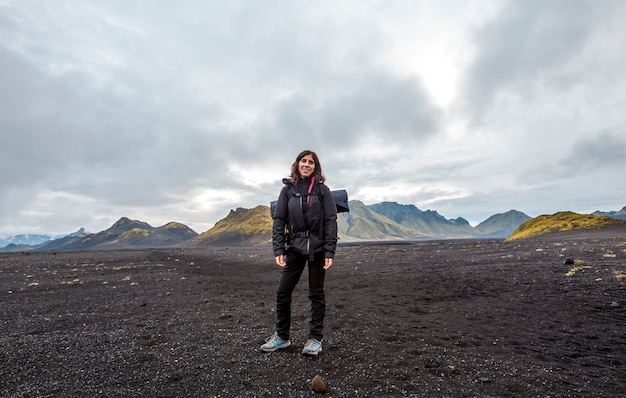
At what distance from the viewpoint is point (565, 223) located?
55656mm

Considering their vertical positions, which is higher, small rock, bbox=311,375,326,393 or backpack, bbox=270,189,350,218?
backpack, bbox=270,189,350,218

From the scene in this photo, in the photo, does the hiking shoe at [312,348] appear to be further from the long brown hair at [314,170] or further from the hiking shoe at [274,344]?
the long brown hair at [314,170]

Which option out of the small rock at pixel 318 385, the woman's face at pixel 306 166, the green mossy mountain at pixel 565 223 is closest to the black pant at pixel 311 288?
the small rock at pixel 318 385

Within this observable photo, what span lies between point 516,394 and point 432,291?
896cm

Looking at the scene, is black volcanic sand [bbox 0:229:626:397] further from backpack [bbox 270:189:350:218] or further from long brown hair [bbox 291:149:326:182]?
long brown hair [bbox 291:149:326:182]

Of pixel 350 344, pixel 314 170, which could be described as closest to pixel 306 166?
pixel 314 170

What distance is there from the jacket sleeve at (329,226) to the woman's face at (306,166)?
547 millimetres

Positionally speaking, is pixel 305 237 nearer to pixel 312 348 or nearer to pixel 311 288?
pixel 311 288

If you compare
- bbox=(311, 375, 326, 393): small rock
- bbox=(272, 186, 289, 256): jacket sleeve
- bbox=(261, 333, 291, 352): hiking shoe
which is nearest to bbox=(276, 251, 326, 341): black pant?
bbox=(272, 186, 289, 256): jacket sleeve

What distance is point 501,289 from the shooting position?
11.9m

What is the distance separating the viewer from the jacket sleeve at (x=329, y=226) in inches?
223

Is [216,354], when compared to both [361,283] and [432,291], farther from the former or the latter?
[361,283]

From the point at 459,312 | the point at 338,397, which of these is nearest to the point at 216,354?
the point at 338,397

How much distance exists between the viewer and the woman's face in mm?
5957
